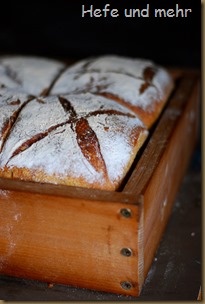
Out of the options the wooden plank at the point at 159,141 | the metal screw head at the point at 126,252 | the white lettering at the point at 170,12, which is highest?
the white lettering at the point at 170,12

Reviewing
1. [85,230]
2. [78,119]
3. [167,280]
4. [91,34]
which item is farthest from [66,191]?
[91,34]

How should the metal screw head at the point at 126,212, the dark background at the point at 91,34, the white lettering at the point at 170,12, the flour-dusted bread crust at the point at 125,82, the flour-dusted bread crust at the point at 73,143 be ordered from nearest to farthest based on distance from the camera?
the metal screw head at the point at 126,212
the flour-dusted bread crust at the point at 73,143
the flour-dusted bread crust at the point at 125,82
the white lettering at the point at 170,12
the dark background at the point at 91,34

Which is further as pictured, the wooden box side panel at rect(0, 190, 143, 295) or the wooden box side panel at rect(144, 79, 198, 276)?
the wooden box side panel at rect(144, 79, 198, 276)

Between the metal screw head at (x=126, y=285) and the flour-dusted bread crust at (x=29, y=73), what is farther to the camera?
the flour-dusted bread crust at (x=29, y=73)

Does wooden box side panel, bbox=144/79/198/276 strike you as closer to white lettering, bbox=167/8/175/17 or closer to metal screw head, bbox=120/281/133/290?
metal screw head, bbox=120/281/133/290

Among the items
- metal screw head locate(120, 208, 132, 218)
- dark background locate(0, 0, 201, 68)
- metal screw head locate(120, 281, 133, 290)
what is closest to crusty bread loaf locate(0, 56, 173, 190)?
metal screw head locate(120, 208, 132, 218)

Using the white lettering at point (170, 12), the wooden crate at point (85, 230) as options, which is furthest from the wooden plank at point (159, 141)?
the white lettering at point (170, 12)

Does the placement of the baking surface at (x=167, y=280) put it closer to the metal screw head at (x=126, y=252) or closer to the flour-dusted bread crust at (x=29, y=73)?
the metal screw head at (x=126, y=252)
